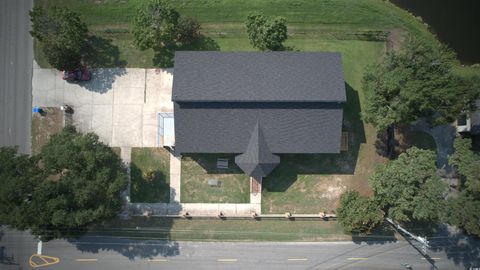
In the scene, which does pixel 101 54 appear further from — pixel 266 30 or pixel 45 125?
pixel 266 30

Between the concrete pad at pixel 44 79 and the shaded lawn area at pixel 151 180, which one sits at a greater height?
the concrete pad at pixel 44 79

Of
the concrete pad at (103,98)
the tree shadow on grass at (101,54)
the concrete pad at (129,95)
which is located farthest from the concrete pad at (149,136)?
the tree shadow on grass at (101,54)

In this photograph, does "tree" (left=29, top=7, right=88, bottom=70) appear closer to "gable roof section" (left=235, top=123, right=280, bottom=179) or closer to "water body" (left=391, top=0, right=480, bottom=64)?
"gable roof section" (left=235, top=123, right=280, bottom=179)

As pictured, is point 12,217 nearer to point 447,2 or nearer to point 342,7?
point 342,7

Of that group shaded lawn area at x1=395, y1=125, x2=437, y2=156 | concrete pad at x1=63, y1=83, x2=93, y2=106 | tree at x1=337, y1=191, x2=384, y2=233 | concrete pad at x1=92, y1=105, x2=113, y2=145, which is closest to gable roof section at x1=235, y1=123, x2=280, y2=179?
tree at x1=337, y1=191, x2=384, y2=233

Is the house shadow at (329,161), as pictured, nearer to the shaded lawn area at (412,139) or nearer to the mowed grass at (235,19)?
the shaded lawn area at (412,139)

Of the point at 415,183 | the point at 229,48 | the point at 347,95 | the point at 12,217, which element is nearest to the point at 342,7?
the point at 347,95
